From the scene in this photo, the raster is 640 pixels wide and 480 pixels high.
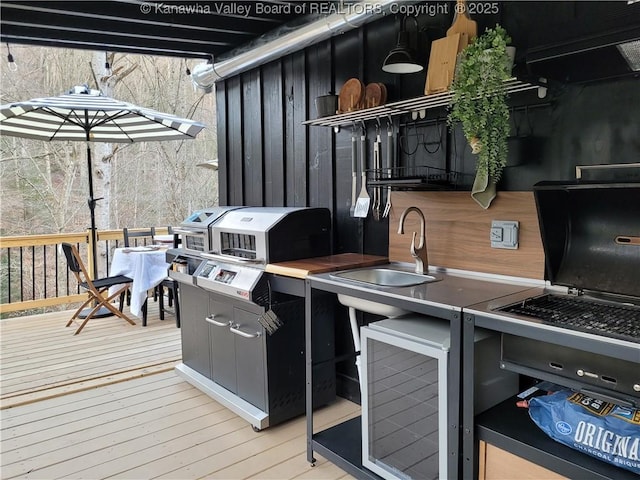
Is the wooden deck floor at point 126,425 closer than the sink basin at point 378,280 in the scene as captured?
No

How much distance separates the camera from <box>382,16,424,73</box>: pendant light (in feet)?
6.84

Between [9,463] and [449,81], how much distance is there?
2789 mm

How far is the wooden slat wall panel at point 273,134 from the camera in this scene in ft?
11.2

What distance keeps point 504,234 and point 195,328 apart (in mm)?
2112

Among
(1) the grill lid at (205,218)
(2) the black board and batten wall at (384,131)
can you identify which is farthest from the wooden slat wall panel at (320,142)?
(1) the grill lid at (205,218)

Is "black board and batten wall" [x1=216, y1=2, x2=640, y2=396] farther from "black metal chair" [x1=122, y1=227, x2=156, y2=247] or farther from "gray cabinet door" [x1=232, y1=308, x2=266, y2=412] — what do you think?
"black metal chair" [x1=122, y1=227, x2=156, y2=247]

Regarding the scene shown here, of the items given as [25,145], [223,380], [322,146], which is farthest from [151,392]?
[25,145]

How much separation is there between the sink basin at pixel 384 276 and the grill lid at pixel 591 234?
591mm

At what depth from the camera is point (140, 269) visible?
4.54 m

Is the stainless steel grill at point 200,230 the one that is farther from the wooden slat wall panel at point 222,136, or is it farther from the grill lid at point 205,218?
the wooden slat wall panel at point 222,136

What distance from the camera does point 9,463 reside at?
88.9 inches

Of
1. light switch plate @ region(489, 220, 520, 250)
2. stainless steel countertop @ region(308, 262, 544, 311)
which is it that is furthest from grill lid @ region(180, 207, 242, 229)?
light switch plate @ region(489, 220, 520, 250)

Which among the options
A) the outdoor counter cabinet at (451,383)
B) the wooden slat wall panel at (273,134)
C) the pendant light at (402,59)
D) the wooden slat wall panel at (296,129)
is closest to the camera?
the outdoor counter cabinet at (451,383)

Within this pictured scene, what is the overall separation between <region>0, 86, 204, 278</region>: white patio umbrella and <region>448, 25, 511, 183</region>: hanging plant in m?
3.56
